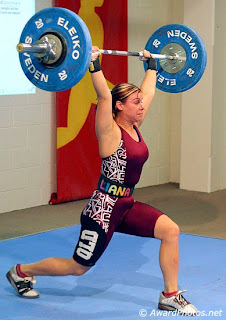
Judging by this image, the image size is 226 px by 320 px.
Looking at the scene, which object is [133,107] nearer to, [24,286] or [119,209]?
[119,209]

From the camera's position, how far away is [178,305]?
3965 mm

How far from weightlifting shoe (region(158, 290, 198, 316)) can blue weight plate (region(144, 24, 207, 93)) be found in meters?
1.52

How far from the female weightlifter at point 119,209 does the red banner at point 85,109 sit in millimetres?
2911

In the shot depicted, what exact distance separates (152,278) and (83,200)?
2.75 meters

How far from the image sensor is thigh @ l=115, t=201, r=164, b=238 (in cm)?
399

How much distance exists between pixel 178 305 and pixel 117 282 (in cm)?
66

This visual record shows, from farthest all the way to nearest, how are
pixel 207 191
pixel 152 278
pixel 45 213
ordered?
pixel 207 191, pixel 45 213, pixel 152 278

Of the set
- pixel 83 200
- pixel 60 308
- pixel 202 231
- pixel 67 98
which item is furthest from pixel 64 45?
pixel 83 200

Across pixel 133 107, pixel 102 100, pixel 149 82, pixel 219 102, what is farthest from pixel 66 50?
pixel 219 102

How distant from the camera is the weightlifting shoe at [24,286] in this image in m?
4.19

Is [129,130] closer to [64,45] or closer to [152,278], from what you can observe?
[64,45]

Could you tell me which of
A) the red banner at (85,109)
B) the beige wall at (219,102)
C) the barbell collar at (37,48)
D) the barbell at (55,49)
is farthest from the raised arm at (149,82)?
the beige wall at (219,102)

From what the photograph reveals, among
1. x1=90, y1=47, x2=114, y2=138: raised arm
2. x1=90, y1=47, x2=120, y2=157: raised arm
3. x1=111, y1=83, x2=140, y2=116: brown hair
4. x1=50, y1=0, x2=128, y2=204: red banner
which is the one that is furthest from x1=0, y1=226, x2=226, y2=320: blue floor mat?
x1=50, y1=0, x2=128, y2=204: red banner

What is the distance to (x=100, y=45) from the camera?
7.26 meters
